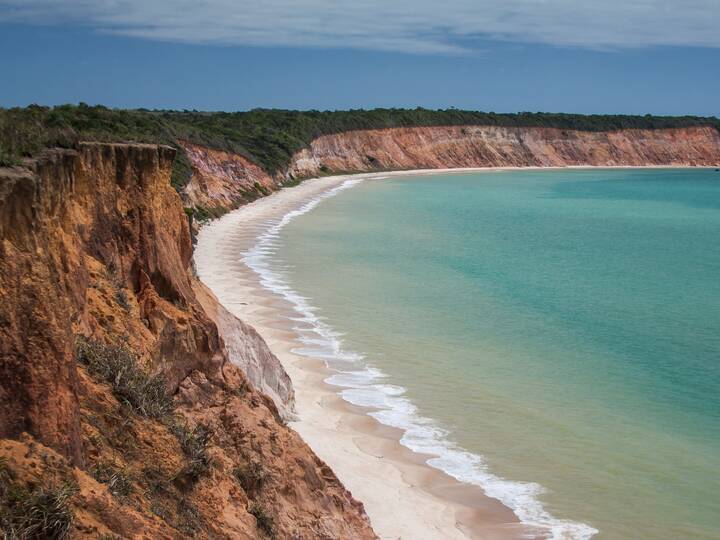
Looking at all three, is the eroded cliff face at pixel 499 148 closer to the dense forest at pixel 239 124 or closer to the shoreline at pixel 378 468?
the dense forest at pixel 239 124

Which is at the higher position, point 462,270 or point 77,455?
point 77,455

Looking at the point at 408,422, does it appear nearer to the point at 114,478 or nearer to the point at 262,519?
the point at 262,519

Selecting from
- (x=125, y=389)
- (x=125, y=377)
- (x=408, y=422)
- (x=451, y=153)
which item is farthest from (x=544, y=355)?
(x=451, y=153)

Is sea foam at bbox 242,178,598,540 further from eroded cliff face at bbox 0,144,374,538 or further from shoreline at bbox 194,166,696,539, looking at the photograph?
eroded cliff face at bbox 0,144,374,538

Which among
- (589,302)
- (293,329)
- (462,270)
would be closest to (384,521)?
(293,329)

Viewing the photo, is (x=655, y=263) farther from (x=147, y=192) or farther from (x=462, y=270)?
(x=147, y=192)

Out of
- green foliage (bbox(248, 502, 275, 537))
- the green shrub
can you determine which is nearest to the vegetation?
the green shrub

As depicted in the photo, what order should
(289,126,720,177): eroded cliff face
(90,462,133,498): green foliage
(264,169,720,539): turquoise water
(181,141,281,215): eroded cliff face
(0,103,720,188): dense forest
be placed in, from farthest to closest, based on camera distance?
(289,126,720,177): eroded cliff face, (181,141,281,215): eroded cliff face, (264,169,720,539): turquoise water, (0,103,720,188): dense forest, (90,462,133,498): green foliage
